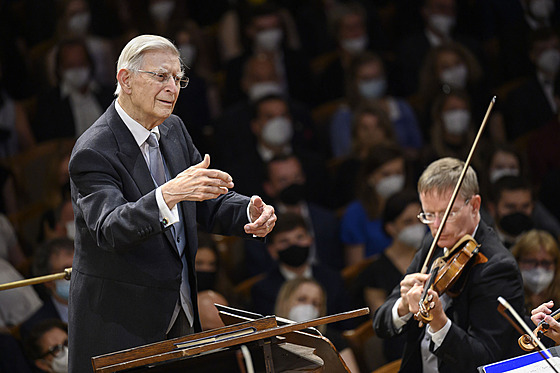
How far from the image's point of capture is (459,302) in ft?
8.68

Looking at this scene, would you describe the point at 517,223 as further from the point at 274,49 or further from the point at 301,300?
the point at 274,49

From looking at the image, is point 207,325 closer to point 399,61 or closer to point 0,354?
point 0,354

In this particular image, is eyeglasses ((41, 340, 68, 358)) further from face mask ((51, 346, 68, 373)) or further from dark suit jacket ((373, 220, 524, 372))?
dark suit jacket ((373, 220, 524, 372))

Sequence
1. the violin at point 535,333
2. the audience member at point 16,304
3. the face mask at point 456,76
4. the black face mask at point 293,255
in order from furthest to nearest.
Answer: the face mask at point 456,76 → the black face mask at point 293,255 → the audience member at point 16,304 → the violin at point 535,333

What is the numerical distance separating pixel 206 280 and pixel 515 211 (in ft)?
5.55

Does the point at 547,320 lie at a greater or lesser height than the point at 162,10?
lesser

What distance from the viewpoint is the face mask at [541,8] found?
6441 millimetres

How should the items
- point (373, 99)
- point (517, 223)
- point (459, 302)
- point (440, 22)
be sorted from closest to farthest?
1. point (459, 302)
2. point (517, 223)
3. point (373, 99)
4. point (440, 22)

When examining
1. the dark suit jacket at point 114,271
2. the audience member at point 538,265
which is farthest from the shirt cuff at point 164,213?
the audience member at point 538,265

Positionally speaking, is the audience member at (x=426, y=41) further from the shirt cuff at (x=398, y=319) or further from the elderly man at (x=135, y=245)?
the elderly man at (x=135, y=245)

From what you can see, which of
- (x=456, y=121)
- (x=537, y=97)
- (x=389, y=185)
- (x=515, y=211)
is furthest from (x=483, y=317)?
(x=537, y=97)

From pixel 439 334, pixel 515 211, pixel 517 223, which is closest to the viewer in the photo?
pixel 439 334

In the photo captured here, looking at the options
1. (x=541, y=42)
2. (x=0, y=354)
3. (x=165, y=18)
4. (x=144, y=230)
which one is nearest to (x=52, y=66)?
(x=165, y=18)

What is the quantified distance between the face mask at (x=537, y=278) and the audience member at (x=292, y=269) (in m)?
0.95
